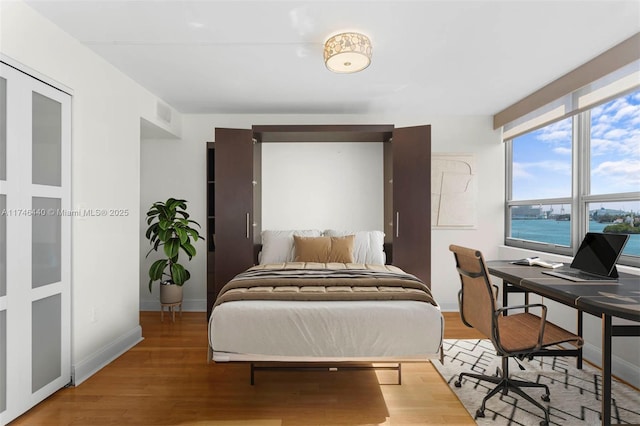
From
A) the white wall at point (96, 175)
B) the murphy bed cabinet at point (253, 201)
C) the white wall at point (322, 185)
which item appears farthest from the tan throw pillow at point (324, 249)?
the white wall at point (96, 175)

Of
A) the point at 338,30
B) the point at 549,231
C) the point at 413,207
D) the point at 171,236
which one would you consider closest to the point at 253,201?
the point at 171,236

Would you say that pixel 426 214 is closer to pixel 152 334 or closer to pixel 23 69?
pixel 152 334

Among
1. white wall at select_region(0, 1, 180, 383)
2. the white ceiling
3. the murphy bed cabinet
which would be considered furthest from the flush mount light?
white wall at select_region(0, 1, 180, 383)

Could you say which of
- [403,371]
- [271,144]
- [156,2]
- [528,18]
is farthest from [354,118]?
[403,371]

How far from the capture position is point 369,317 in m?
2.25

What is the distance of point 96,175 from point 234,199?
4.79ft

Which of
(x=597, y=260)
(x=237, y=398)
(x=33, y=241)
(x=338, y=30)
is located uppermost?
(x=338, y=30)

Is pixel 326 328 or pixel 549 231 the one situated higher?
pixel 549 231

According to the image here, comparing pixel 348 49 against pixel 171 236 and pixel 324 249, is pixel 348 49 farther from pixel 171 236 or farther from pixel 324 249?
pixel 171 236

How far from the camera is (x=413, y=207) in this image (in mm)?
4055

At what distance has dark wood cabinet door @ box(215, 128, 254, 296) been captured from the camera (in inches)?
159

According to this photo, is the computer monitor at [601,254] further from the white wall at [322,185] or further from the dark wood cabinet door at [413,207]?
the white wall at [322,185]

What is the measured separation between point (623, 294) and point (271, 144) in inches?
154

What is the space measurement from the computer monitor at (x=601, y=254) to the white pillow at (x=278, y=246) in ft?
8.35
